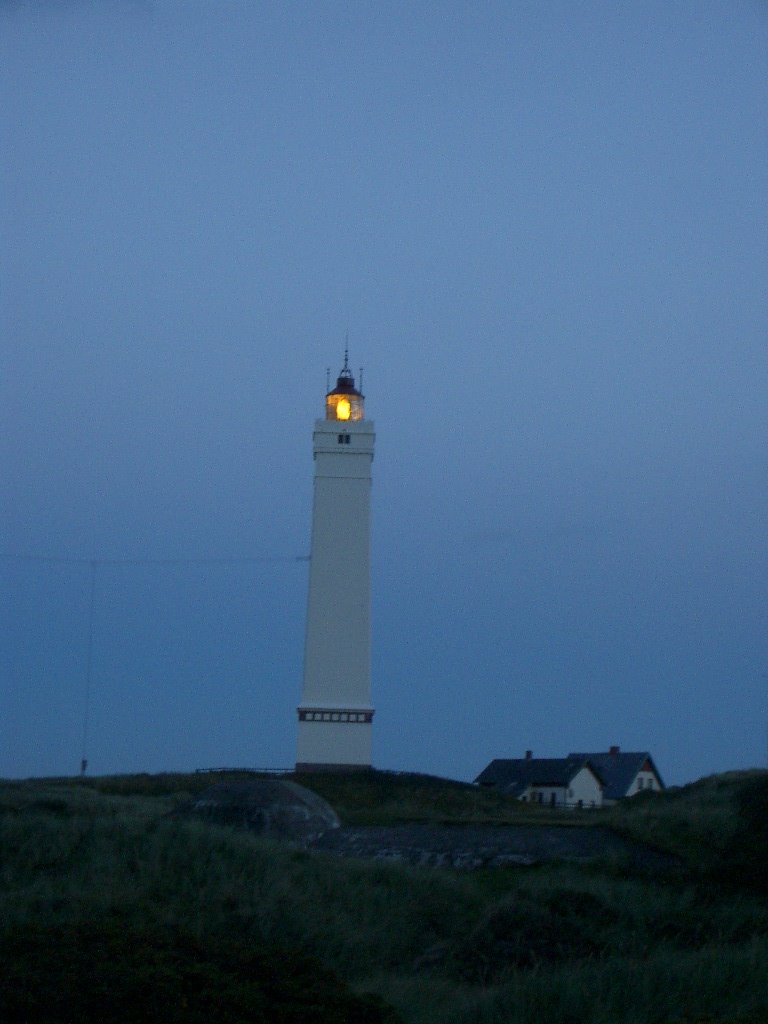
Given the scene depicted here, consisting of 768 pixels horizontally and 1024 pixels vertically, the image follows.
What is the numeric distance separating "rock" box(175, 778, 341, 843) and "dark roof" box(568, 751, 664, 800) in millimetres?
30211

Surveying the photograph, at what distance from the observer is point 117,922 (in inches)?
348

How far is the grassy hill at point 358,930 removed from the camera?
7.46m

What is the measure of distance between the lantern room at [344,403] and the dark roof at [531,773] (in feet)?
50.8

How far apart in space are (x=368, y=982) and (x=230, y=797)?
8.73 meters

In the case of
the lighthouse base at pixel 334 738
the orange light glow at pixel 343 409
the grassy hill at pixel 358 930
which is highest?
the orange light glow at pixel 343 409

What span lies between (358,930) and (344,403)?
2904 centimetres

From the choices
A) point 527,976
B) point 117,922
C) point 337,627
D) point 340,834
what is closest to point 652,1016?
point 527,976

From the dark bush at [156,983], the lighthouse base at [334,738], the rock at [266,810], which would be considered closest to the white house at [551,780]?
the lighthouse base at [334,738]

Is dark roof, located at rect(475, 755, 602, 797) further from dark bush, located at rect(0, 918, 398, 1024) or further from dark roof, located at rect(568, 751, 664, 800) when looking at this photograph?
dark bush, located at rect(0, 918, 398, 1024)

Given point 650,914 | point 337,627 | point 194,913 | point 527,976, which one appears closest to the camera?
point 527,976

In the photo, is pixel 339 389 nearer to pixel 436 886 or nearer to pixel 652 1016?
pixel 436 886

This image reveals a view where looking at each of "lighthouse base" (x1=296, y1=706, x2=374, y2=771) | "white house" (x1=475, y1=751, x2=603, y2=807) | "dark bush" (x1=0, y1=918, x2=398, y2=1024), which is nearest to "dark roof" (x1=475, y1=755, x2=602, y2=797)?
"white house" (x1=475, y1=751, x2=603, y2=807)

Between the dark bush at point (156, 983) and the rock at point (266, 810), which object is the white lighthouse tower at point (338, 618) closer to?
the rock at point (266, 810)

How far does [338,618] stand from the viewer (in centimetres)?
3728
